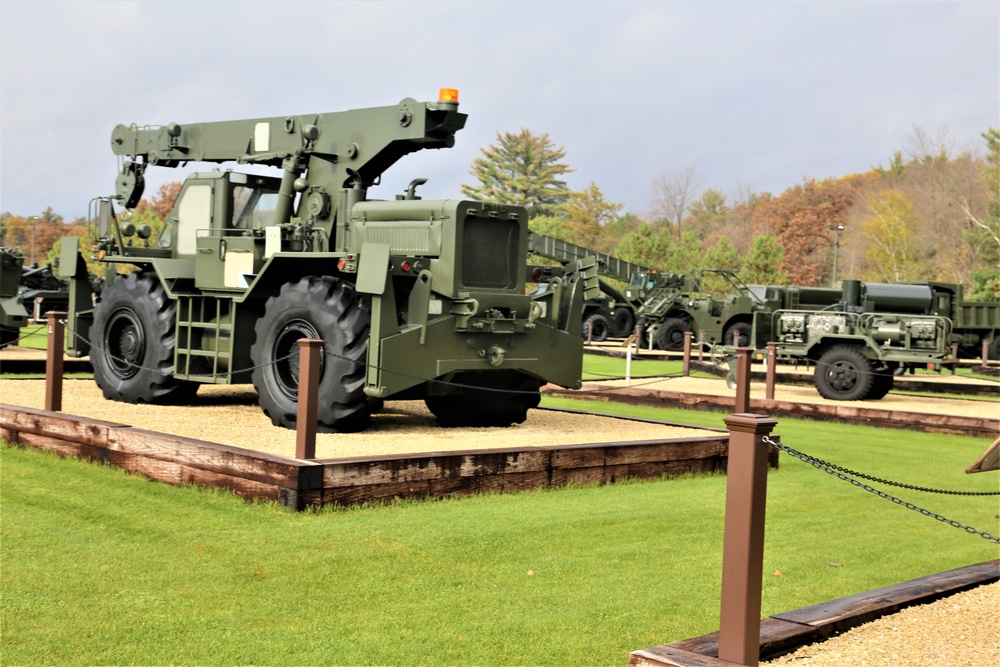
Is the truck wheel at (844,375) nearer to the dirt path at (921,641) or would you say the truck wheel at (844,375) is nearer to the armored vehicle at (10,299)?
the dirt path at (921,641)

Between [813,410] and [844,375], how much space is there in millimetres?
3064

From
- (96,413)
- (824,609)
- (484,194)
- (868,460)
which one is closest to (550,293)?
(868,460)

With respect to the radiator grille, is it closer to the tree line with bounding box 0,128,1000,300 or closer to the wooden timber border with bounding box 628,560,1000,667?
the wooden timber border with bounding box 628,560,1000,667

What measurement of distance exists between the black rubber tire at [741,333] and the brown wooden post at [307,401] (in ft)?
82.2

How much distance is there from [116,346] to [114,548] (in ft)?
24.3

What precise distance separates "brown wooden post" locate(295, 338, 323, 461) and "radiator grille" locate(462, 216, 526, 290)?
9.86 feet

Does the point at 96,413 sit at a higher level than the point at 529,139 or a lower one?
lower

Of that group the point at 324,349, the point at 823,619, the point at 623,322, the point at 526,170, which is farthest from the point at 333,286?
the point at 526,170

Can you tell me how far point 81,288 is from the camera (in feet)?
46.4

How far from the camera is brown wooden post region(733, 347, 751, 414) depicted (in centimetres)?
1235

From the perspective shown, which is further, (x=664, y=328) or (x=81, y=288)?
(x=664, y=328)

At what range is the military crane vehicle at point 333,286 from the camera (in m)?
10.5

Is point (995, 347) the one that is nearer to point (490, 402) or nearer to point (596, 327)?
point (596, 327)

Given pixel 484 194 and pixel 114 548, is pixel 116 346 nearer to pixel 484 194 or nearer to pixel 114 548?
pixel 114 548
